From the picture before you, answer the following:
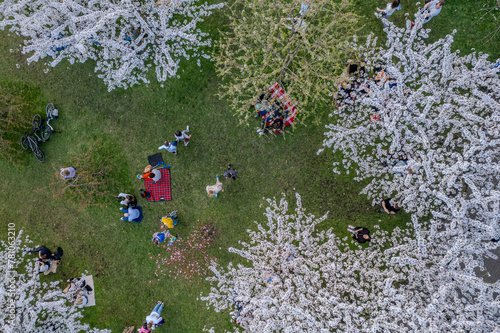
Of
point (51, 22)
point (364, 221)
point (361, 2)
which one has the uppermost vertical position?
point (51, 22)

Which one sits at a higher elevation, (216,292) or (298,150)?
(298,150)

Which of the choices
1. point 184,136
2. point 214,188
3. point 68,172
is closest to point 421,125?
point 214,188

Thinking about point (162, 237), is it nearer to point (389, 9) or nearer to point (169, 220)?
point (169, 220)

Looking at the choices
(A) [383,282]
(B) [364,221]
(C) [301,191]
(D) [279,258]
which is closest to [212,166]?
(C) [301,191]

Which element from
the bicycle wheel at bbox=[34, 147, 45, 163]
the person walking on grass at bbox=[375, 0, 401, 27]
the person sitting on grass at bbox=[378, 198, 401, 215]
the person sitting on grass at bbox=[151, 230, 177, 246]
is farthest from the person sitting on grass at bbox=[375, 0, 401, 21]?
the bicycle wheel at bbox=[34, 147, 45, 163]

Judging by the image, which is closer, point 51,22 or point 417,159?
point 417,159

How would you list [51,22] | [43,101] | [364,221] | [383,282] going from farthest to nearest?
[43,101] → [364,221] → [51,22] → [383,282]

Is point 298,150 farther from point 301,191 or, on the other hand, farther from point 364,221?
point 364,221
